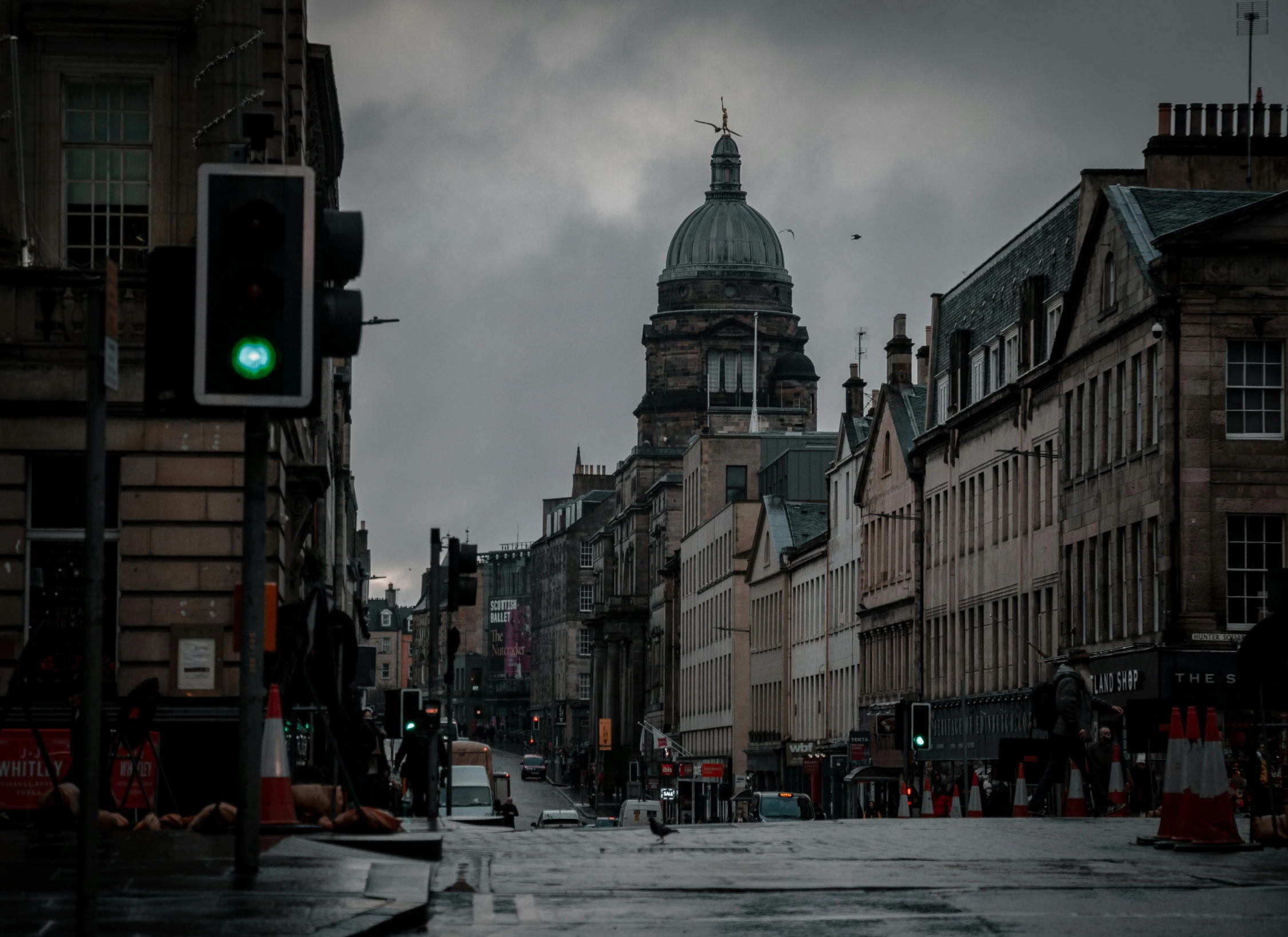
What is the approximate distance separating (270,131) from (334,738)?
6.57m

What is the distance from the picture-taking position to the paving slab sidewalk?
10.3 m

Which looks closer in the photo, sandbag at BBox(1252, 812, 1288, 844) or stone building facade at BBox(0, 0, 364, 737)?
sandbag at BBox(1252, 812, 1288, 844)

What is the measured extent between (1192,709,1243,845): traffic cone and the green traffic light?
8.36m

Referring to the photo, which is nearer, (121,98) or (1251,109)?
(121,98)

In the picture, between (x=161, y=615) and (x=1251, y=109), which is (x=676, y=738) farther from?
(x=161, y=615)

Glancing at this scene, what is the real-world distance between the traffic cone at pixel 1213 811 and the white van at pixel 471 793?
1397 inches

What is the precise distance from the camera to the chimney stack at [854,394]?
89.6 m

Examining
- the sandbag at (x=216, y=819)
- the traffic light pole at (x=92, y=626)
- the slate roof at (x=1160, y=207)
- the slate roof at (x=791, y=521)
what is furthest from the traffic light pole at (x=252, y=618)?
the slate roof at (x=791, y=521)

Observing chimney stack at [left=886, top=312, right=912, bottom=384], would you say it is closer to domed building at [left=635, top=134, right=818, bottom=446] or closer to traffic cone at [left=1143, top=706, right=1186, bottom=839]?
traffic cone at [left=1143, top=706, right=1186, bottom=839]

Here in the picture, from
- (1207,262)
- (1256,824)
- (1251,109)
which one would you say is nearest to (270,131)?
(1256,824)

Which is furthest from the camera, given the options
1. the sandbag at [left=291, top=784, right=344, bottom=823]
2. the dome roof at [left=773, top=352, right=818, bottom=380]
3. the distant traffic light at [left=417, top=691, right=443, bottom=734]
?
the dome roof at [left=773, top=352, right=818, bottom=380]

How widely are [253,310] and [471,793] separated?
42.9m

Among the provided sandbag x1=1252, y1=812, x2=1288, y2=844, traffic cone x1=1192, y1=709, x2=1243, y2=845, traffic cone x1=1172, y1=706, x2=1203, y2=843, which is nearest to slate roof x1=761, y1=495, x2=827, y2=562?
sandbag x1=1252, y1=812, x2=1288, y2=844

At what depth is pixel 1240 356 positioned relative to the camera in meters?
46.7
